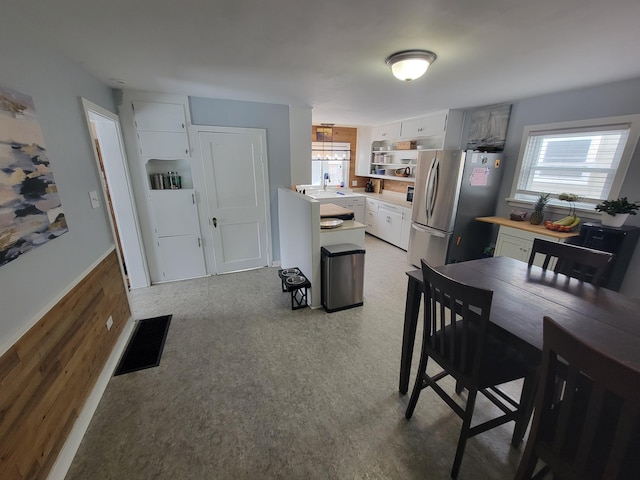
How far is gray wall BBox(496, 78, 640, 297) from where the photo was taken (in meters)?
2.46

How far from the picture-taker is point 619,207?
2426 millimetres

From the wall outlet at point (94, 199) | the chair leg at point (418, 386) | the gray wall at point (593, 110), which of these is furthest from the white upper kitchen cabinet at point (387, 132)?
the wall outlet at point (94, 199)

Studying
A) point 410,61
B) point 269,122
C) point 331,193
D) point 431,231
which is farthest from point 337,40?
point 331,193

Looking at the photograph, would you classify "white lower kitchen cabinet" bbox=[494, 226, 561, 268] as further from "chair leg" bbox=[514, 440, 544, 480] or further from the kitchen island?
"chair leg" bbox=[514, 440, 544, 480]

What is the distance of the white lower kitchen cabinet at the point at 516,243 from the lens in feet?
9.54

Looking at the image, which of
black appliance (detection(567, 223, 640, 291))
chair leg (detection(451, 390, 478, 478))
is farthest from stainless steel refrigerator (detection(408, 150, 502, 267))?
chair leg (detection(451, 390, 478, 478))

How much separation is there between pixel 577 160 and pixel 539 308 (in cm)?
269

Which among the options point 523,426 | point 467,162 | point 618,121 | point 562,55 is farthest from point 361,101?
point 523,426

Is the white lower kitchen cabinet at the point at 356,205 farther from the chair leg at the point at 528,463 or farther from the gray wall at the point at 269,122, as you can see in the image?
the chair leg at the point at 528,463

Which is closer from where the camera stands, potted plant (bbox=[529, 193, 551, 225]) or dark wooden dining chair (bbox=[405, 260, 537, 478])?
dark wooden dining chair (bbox=[405, 260, 537, 478])

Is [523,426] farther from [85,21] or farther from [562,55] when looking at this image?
[85,21]

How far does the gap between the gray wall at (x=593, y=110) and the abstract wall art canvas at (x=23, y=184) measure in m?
4.59

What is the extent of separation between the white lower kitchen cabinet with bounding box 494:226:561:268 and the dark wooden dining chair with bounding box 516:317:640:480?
2210 millimetres

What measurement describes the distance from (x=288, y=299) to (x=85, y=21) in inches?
106
